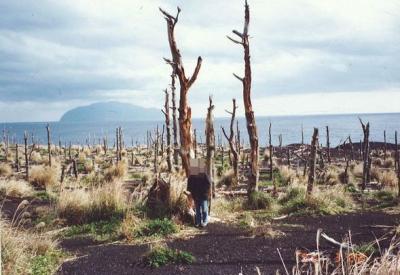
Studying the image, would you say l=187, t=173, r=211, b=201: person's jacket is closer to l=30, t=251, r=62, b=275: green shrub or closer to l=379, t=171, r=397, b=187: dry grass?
l=30, t=251, r=62, b=275: green shrub

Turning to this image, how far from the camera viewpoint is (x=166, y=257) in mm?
9078

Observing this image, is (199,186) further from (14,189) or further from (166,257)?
(14,189)

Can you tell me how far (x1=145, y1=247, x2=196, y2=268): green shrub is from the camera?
29.3 feet

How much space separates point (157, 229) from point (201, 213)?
1.33 m

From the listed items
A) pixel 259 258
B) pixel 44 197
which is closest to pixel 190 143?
pixel 259 258

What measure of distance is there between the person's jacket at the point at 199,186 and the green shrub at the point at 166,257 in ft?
10.2

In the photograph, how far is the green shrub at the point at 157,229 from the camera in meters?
11.4

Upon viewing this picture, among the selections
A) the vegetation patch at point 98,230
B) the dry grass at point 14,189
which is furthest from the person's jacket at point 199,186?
the dry grass at point 14,189

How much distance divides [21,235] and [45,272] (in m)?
1.29

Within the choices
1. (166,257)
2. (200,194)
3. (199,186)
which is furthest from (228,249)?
(199,186)

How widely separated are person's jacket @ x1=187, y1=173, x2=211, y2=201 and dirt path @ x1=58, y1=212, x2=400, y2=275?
0.85 metres

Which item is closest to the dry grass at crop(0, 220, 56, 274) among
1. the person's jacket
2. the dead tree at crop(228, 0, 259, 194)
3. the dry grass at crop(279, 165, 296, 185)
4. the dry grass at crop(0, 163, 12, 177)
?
the person's jacket

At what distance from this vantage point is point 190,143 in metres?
14.3

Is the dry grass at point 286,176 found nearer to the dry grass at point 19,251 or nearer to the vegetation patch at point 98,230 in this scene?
the vegetation patch at point 98,230
